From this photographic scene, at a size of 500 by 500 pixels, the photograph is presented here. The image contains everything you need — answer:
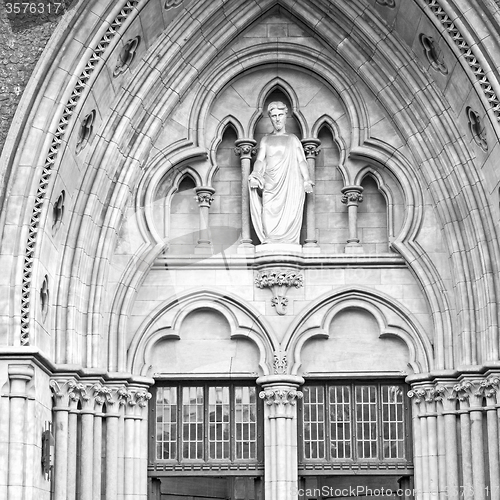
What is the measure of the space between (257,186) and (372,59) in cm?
250

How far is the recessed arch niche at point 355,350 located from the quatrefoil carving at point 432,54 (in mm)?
3654

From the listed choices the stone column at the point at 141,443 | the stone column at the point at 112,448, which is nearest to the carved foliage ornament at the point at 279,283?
the stone column at the point at 141,443

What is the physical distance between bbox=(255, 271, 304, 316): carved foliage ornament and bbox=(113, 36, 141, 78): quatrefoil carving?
355cm

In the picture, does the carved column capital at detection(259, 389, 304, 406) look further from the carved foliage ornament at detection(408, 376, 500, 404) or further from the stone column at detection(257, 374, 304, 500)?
the carved foliage ornament at detection(408, 376, 500, 404)

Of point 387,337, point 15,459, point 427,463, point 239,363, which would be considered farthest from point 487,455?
point 15,459

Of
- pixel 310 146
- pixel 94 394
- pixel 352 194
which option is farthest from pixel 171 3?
pixel 94 394

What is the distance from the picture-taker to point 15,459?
51.3ft

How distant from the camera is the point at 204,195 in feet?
61.9

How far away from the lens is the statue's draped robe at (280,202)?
18594 millimetres

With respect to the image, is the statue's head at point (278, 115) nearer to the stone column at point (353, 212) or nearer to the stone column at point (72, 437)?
the stone column at point (353, 212)

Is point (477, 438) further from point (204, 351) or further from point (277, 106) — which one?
point (277, 106)

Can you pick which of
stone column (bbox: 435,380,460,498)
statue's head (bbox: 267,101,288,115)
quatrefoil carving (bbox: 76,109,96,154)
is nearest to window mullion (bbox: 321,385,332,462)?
stone column (bbox: 435,380,460,498)

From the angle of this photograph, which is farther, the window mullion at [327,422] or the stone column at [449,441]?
the window mullion at [327,422]

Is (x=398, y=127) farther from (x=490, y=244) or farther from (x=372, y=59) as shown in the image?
(x=490, y=244)
